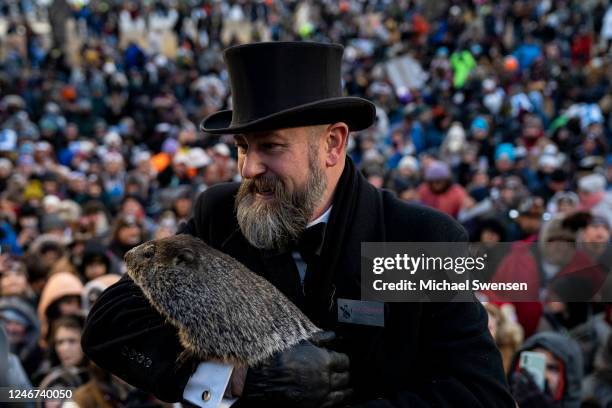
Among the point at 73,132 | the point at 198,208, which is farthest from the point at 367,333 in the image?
the point at 73,132

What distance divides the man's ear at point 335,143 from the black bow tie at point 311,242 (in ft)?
0.69

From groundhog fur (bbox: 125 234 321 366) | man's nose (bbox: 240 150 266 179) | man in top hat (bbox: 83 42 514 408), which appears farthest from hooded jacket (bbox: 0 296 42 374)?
man's nose (bbox: 240 150 266 179)

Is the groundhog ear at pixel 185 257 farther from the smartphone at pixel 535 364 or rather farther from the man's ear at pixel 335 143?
the smartphone at pixel 535 364

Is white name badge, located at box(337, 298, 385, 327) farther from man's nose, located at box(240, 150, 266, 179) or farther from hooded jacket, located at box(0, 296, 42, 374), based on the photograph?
hooded jacket, located at box(0, 296, 42, 374)

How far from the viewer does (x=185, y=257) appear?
2457 mm

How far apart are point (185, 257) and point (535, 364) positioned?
295 cm

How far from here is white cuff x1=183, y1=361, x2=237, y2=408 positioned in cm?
235

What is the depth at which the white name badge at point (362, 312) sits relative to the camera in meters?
2.54

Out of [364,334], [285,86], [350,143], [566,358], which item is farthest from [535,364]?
[350,143]

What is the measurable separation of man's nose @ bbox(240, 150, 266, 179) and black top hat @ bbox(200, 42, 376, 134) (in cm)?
9

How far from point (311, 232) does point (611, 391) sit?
262 cm

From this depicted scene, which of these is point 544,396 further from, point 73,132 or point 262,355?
point 73,132

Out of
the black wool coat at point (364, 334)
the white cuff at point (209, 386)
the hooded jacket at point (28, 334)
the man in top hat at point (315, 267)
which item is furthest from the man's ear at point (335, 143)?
the hooded jacket at point (28, 334)

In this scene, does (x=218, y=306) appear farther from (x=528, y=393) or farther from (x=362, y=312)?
(x=528, y=393)
